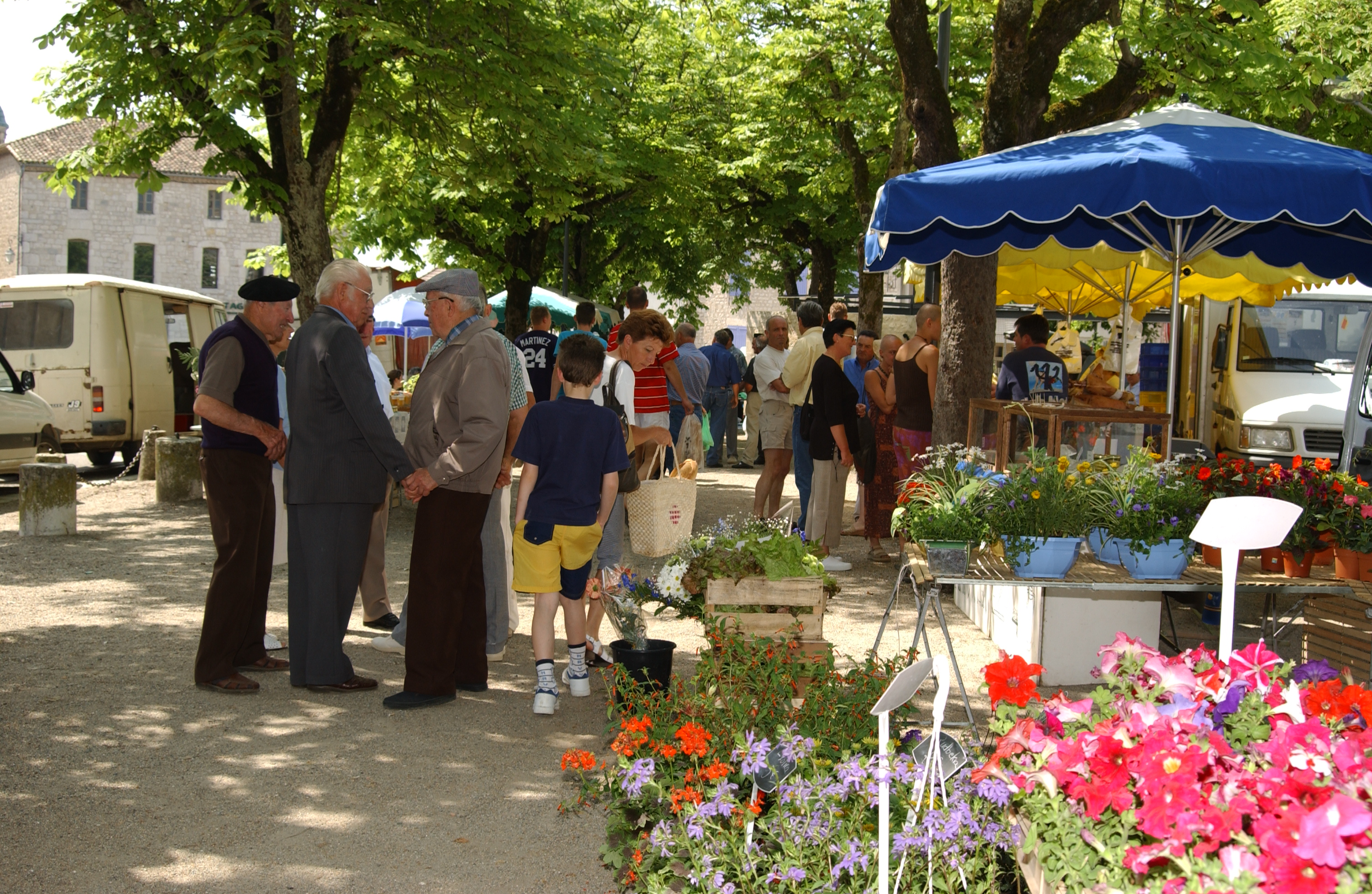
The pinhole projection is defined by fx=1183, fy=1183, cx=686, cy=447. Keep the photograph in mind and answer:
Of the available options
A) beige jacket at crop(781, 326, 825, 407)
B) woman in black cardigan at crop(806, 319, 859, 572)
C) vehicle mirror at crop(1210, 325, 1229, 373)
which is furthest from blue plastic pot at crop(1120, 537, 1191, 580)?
vehicle mirror at crop(1210, 325, 1229, 373)

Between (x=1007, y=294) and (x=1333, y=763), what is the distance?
8364mm

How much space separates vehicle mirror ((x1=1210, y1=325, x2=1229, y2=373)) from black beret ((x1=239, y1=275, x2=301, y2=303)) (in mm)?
10531

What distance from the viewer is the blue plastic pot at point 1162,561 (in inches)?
196

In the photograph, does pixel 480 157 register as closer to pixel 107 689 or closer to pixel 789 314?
pixel 107 689

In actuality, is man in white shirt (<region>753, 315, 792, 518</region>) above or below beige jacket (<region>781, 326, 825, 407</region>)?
below

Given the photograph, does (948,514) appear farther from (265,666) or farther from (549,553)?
(265,666)

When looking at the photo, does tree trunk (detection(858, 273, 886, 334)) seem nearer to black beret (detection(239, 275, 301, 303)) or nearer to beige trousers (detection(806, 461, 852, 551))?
beige trousers (detection(806, 461, 852, 551))

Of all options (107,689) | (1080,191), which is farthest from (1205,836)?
(107,689)

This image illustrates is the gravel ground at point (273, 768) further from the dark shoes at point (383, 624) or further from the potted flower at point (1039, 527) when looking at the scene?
the potted flower at point (1039, 527)

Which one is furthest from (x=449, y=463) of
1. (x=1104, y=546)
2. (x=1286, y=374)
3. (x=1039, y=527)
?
(x=1286, y=374)

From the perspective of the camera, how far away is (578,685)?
5.76 meters

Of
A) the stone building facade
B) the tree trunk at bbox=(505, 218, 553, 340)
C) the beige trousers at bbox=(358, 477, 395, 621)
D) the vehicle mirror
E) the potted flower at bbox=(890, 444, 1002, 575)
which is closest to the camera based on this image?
the potted flower at bbox=(890, 444, 1002, 575)

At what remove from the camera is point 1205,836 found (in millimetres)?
2229

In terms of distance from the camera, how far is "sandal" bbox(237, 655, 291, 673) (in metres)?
6.13
